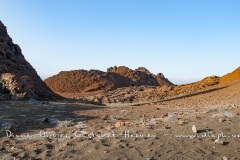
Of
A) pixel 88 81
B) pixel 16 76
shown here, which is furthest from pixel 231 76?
pixel 88 81

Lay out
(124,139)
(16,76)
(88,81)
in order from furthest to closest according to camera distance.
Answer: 1. (88,81)
2. (16,76)
3. (124,139)

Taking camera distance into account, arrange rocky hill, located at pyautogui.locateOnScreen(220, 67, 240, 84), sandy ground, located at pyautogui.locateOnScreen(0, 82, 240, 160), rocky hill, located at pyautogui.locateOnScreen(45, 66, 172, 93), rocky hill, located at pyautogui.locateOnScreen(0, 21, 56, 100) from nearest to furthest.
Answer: sandy ground, located at pyautogui.locateOnScreen(0, 82, 240, 160), rocky hill, located at pyautogui.locateOnScreen(0, 21, 56, 100), rocky hill, located at pyautogui.locateOnScreen(220, 67, 240, 84), rocky hill, located at pyautogui.locateOnScreen(45, 66, 172, 93)

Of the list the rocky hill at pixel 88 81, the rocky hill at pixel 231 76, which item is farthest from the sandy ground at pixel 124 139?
the rocky hill at pixel 88 81

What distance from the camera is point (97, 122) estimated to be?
936cm

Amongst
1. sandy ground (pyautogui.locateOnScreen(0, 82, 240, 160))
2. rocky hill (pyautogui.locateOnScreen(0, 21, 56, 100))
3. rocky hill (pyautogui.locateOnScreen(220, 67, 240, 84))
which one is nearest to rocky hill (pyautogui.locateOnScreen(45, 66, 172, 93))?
rocky hill (pyautogui.locateOnScreen(220, 67, 240, 84))

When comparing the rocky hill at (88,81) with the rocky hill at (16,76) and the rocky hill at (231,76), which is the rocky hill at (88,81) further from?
the rocky hill at (16,76)

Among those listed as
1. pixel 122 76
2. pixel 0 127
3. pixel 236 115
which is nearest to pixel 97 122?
pixel 0 127

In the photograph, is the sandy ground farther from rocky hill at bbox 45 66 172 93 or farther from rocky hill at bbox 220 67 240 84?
rocky hill at bbox 45 66 172 93

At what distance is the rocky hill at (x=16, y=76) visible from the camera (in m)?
16.7

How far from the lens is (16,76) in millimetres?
17594

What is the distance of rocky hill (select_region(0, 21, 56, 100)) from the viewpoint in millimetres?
16719

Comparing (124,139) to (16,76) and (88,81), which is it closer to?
(16,76)

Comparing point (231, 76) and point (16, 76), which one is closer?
point (16, 76)

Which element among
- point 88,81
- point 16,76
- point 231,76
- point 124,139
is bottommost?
point 124,139
